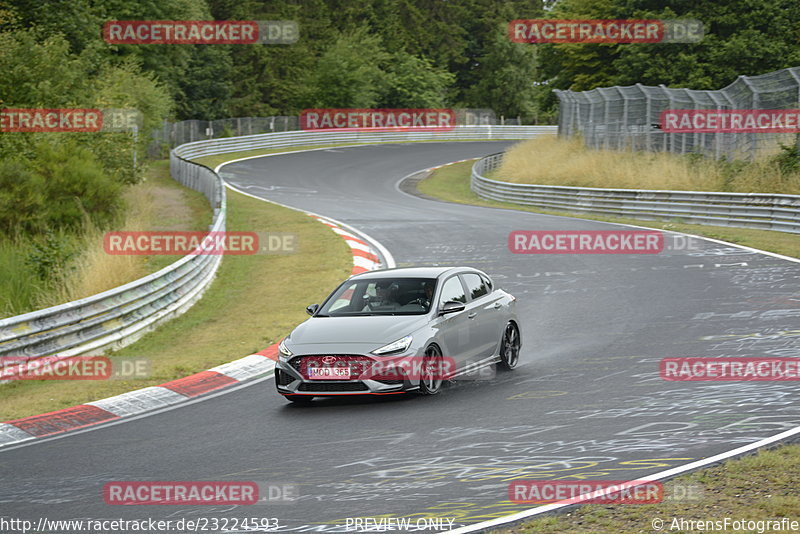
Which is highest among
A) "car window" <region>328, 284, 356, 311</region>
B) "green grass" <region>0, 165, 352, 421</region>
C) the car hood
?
"car window" <region>328, 284, 356, 311</region>

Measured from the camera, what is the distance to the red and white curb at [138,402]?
34.7 feet

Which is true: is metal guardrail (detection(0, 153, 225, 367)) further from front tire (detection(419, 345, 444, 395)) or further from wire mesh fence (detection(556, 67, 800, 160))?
wire mesh fence (detection(556, 67, 800, 160))

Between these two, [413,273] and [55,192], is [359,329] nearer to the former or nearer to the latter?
[413,273]

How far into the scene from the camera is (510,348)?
12.9m

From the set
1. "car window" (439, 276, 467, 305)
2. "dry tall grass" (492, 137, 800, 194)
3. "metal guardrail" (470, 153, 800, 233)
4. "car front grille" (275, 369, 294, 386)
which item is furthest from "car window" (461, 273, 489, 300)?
"dry tall grass" (492, 137, 800, 194)

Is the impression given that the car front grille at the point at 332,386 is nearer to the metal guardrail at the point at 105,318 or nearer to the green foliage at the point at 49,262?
the metal guardrail at the point at 105,318

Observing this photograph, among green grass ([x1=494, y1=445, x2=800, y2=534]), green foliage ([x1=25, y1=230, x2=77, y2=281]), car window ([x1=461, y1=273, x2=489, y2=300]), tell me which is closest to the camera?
green grass ([x1=494, y1=445, x2=800, y2=534])

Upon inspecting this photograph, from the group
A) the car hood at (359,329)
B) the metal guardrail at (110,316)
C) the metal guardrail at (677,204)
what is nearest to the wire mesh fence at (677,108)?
the metal guardrail at (677,204)

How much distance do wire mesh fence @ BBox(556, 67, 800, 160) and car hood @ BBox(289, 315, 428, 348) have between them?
20945 millimetres

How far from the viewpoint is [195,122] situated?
74.3 metres

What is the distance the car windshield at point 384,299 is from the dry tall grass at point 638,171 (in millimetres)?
19703

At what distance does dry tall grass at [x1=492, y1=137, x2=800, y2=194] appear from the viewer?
98.8 feet

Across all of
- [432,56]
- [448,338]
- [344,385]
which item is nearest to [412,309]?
[448,338]

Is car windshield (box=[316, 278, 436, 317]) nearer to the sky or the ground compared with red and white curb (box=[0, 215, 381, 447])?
nearer to the sky
